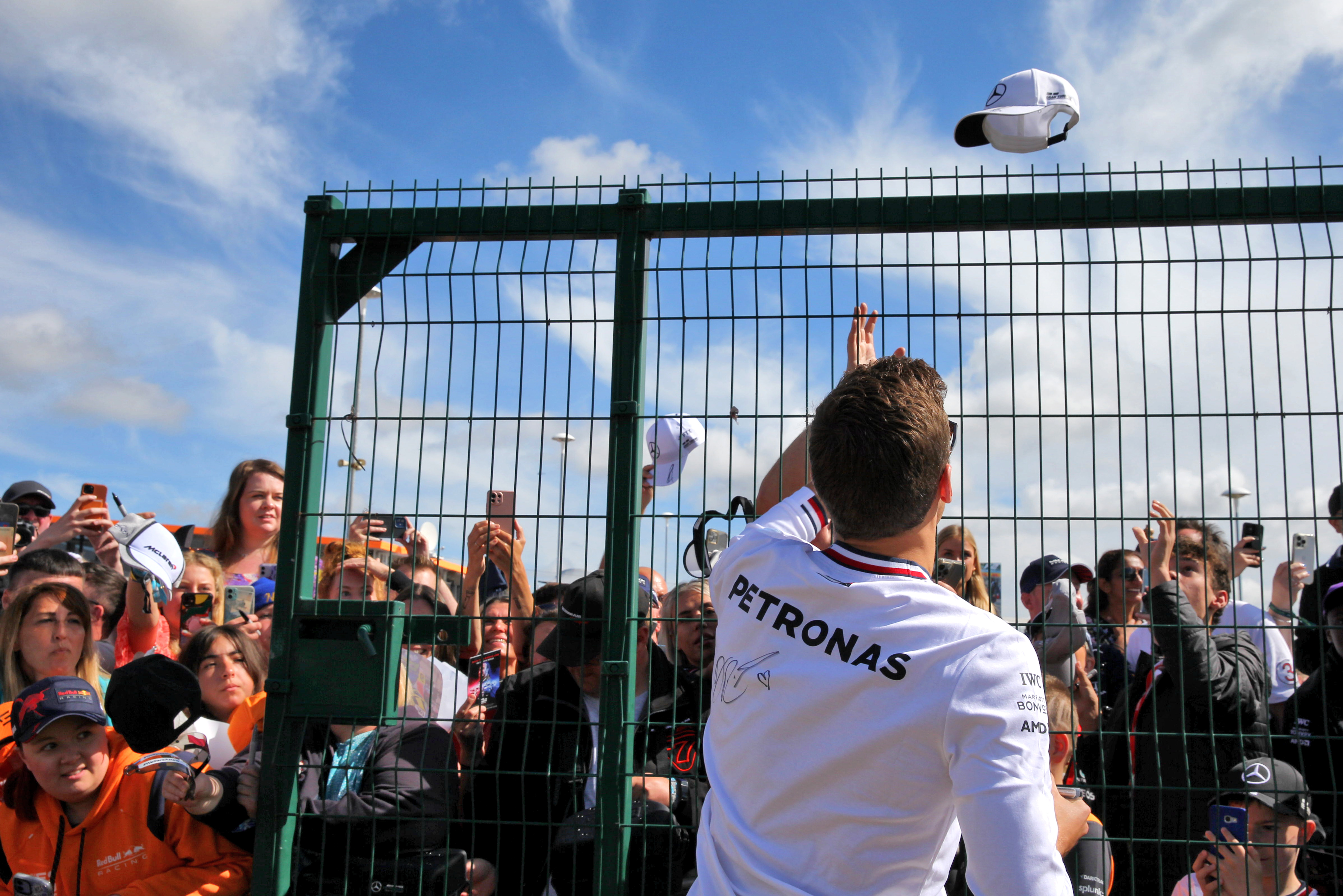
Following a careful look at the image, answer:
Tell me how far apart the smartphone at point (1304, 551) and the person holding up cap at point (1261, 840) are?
575 millimetres

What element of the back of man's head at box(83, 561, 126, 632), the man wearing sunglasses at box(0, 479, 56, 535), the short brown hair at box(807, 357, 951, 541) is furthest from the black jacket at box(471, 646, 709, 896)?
the man wearing sunglasses at box(0, 479, 56, 535)

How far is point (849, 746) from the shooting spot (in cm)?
162

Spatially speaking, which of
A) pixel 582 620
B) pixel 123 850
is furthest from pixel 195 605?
pixel 582 620

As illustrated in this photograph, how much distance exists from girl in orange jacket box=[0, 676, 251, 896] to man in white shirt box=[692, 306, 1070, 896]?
7.61ft

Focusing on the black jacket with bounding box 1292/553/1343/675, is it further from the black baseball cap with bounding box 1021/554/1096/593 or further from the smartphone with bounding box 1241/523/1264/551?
the black baseball cap with bounding box 1021/554/1096/593

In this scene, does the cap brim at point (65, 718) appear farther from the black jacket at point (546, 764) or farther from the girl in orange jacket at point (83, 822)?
the black jacket at point (546, 764)

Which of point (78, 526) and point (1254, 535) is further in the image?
point (78, 526)

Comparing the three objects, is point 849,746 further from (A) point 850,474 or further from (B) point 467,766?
(B) point 467,766

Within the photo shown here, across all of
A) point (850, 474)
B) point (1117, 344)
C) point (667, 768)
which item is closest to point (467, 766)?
point (667, 768)

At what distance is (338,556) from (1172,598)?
3.28m

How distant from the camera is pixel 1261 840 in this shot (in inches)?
129

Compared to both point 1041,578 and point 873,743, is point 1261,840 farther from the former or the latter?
point 873,743

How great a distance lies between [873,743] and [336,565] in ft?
10.1

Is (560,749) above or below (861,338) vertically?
below
